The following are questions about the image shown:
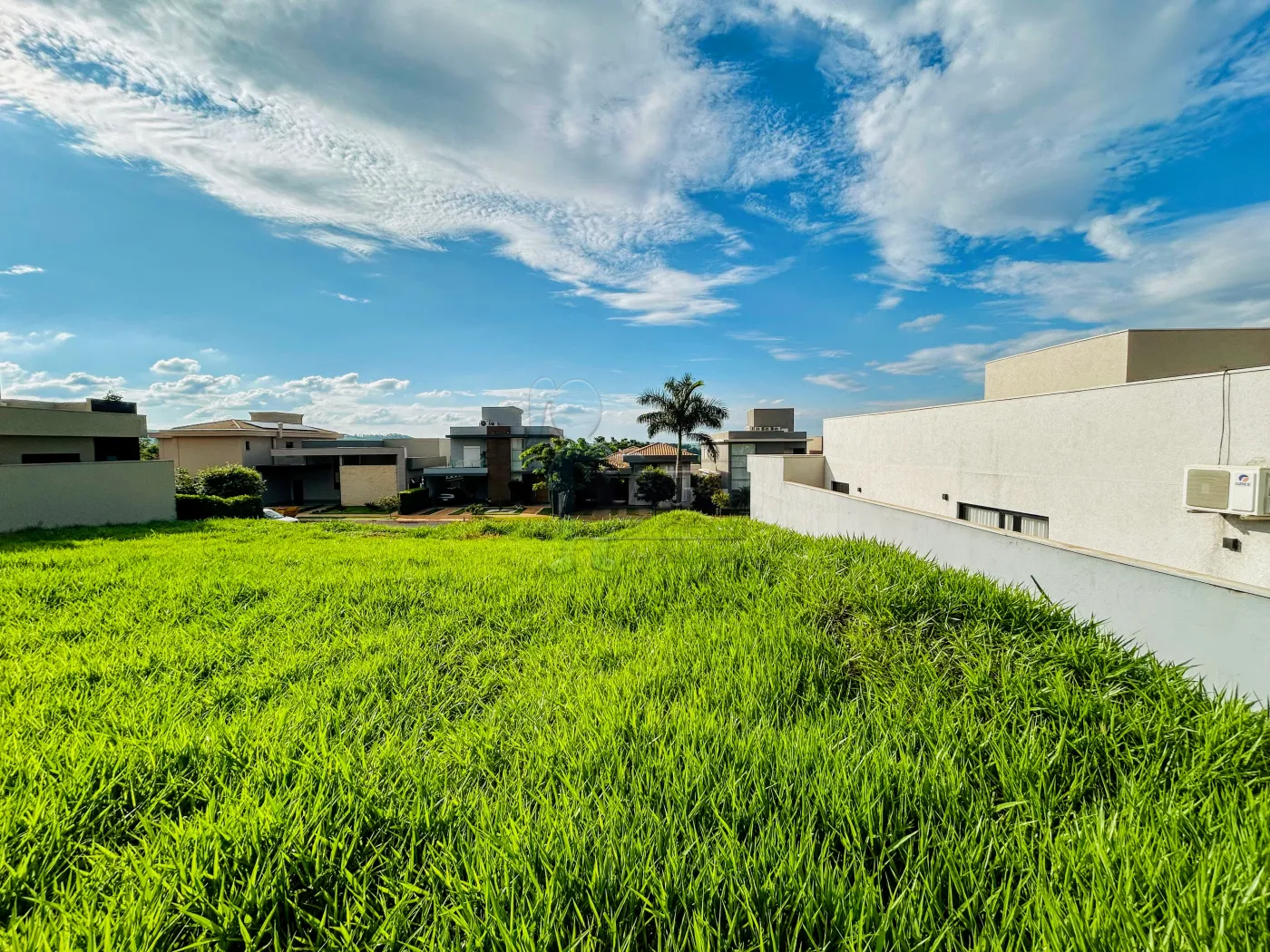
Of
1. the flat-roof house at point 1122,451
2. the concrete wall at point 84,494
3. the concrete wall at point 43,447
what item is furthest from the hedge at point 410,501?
the flat-roof house at point 1122,451

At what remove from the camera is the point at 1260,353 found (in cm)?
741

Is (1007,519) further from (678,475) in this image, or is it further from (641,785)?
(678,475)

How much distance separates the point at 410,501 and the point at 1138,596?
26.5m

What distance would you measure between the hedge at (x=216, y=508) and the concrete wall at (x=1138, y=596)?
2126 cm

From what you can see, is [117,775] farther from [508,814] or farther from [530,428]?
[530,428]

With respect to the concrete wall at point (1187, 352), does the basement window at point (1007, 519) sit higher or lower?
lower

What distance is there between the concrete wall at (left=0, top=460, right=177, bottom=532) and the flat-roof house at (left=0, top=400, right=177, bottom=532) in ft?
0.05

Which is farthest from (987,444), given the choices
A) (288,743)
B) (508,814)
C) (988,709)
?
(288,743)

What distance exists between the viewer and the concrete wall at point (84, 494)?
A: 13065 mm

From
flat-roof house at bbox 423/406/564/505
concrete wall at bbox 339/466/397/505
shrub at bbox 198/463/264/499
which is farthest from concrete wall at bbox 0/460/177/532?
flat-roof house at bbox 423/406/564/505

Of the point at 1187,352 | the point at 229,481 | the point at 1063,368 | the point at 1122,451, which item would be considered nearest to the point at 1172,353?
the point at 1187,352

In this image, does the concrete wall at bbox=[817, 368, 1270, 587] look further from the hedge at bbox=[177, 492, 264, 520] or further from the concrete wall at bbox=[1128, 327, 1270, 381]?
the hedge at bbox=[177, 492, 264, 520]

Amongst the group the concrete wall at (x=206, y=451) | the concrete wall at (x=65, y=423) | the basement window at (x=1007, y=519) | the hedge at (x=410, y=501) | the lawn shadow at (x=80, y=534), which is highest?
the concrete wall at (x=65, y=423)

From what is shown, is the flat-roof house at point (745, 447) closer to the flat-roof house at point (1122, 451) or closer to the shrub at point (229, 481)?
the flat-roof house at point (1122, 451)
